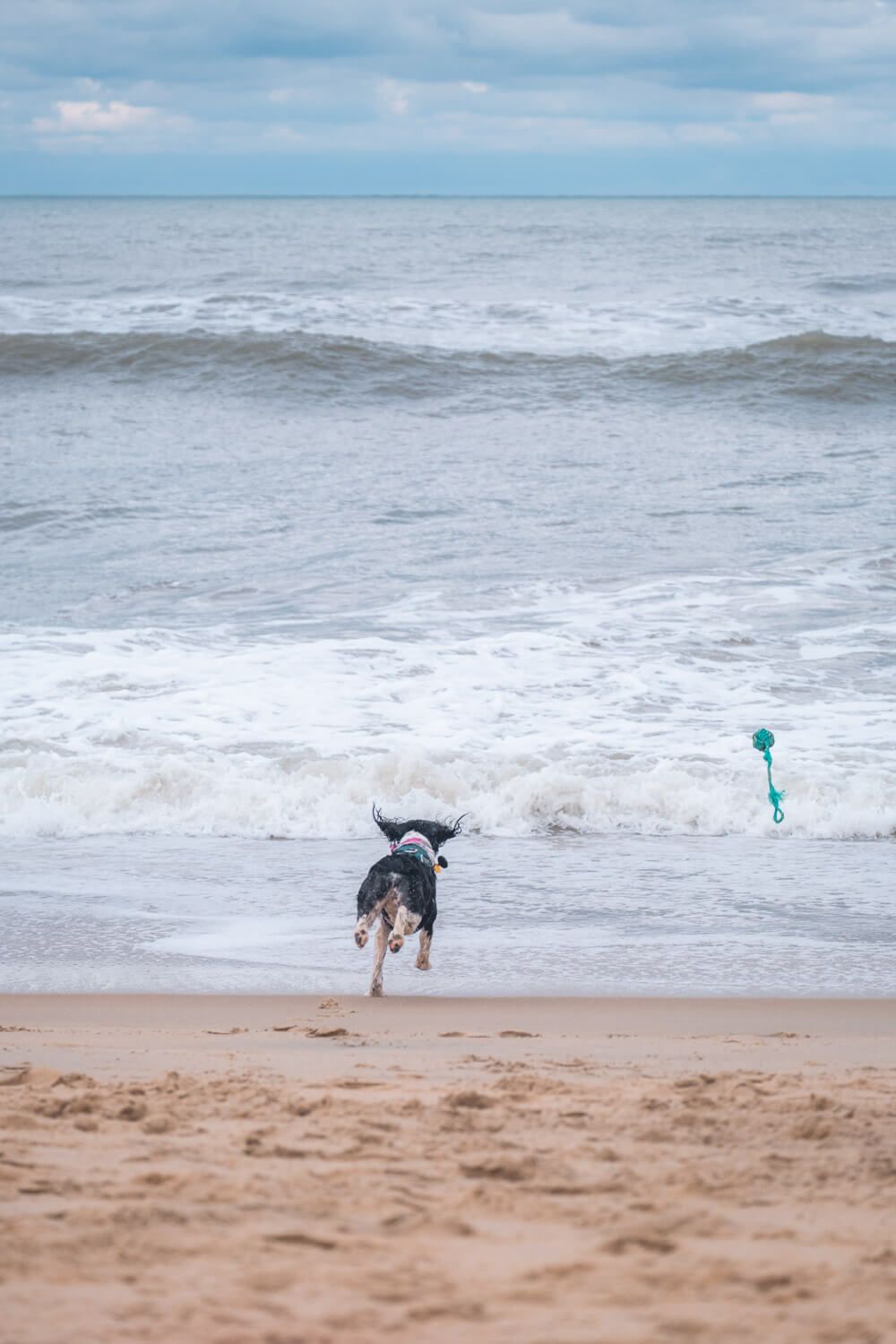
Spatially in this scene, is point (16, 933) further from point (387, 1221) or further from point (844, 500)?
point (844, 500)

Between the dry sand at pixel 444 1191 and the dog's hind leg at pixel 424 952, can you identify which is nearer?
the dry sand at pixel 444 1191

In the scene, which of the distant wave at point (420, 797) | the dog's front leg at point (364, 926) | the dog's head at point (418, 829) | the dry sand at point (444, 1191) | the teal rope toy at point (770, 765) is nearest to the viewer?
the dry sand at point (444, 1191)

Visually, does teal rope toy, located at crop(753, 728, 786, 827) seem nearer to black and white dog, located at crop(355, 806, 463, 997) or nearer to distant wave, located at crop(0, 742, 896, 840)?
distant wave, located at crop(0, 742, 896, 840)

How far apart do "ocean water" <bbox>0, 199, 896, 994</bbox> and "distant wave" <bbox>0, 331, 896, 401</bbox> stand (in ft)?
0.34

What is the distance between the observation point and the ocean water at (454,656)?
18.7 feet

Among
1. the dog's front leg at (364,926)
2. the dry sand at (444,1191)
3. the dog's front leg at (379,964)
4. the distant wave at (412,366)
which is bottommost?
the dog's front leg at (379,964)

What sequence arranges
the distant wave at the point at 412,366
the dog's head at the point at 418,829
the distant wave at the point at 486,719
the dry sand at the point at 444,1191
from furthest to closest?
the distant wave at the point at 412,366, the distant wave at the point at 486,719, the dog's head at the point at 418,829, the dry sand at the point at 444,1191

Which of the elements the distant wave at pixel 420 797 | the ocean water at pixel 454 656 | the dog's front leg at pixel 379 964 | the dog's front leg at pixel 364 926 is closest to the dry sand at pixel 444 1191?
the dog's front leg at pixel 364 926

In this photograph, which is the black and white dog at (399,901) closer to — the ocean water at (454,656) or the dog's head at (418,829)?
the dog's head at (418,829)

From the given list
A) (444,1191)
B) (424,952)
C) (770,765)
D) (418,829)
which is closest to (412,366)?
(770,765)

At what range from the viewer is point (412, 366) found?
70.8 ft

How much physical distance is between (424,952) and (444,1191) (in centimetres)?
237

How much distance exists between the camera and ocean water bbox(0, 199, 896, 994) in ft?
18.7

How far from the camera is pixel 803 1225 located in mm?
2445
